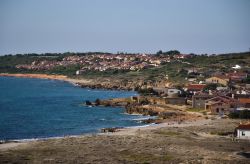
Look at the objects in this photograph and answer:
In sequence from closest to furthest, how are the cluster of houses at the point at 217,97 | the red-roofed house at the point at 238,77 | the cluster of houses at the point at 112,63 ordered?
1. the cluster of houses at the point at 217,97
2. the red-roofed house at the point at 238,77
3. the cluster of houses at the point at 112,63

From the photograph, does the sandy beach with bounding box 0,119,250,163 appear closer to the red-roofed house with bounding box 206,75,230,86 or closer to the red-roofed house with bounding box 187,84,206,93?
the red-roofed house with bounding box 187,84,206,93

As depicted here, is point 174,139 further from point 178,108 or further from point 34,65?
point 34,65

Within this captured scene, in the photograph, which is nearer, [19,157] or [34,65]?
[19,157]

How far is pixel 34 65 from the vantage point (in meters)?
200

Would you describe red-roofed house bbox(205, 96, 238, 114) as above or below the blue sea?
above

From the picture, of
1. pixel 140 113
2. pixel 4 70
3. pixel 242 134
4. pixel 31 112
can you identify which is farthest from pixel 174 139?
pixel 4 70

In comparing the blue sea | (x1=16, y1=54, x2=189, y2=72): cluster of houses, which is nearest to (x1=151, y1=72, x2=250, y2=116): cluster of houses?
the blue sea

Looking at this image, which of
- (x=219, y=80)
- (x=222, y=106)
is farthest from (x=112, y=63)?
(x=222, y=106)

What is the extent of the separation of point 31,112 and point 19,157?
35632mm

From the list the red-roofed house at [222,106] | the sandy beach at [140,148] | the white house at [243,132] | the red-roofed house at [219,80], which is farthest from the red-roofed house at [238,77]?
the white house at [243,132]

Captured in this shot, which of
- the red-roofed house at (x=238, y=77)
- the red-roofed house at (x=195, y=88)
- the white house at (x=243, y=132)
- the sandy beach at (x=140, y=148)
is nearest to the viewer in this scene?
the sandy beach at (x=140, y=148)

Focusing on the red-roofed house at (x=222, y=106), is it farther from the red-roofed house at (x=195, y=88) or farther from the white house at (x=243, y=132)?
the red-roofed house at (x=195, y=88)

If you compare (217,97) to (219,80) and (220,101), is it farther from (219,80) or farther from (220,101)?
(219,80)

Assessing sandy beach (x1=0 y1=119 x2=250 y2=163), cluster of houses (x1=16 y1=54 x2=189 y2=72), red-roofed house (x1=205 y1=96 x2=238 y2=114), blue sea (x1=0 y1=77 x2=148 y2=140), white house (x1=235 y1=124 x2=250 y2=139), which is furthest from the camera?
cluster of houses (x1=16 y1=54 x2=189 y2=72)
